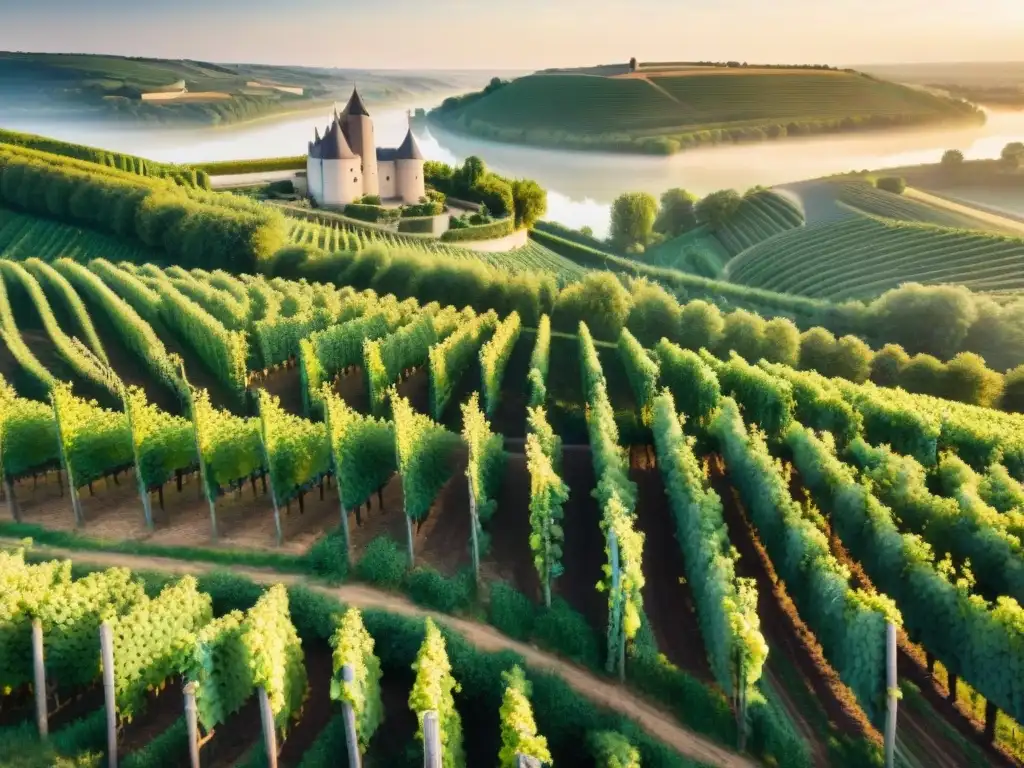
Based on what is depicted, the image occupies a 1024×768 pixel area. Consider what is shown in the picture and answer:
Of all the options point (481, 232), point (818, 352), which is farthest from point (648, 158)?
point (818, 352)

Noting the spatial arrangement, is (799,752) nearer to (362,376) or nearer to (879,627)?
(879,627)

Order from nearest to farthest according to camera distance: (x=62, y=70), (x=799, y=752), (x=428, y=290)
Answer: (x=799, y=752) → (x=428, y=290) → (x=62, y=70)

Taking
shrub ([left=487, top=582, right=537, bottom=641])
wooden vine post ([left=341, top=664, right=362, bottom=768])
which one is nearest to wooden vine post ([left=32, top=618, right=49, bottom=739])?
wooden vine post ([left=341, top=664, right=362, bottom=768])

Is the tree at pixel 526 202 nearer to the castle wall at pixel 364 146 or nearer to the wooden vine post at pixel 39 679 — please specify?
the castle wall at pixel 364 146

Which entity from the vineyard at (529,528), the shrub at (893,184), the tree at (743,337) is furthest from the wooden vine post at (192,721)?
the shrub at (893,184)

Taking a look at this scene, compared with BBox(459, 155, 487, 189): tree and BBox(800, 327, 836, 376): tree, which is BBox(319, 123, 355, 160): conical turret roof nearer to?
BBox(459, 155, 487, 189): tree

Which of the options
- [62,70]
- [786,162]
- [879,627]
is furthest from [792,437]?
[62,70]

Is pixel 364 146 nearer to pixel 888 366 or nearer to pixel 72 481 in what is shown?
pixel 888 366
